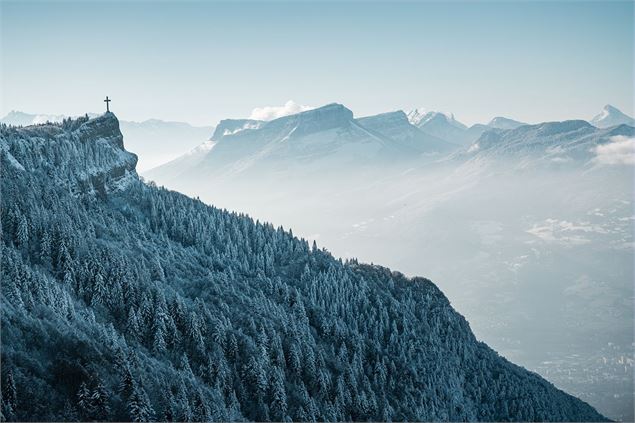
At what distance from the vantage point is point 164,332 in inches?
4702

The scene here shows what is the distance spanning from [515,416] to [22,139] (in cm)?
17874

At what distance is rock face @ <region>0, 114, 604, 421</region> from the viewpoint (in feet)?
280

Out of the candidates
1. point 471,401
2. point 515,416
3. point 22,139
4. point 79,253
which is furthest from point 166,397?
point 515,416

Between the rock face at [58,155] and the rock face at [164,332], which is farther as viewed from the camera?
the rock face at [58,155]

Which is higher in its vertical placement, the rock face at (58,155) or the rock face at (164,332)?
the rock face at (58,155)

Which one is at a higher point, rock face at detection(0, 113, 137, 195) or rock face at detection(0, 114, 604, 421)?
rock face at detection(0, 113, 137, 195)

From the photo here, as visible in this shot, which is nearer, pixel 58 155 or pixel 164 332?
pixel 164 332

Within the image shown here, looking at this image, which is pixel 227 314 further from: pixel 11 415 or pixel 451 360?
pixel 451 360

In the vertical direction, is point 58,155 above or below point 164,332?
above

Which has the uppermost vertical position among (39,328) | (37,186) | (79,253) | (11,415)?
(37,186)

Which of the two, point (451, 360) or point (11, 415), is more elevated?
point (11, 415)

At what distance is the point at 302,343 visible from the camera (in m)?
146

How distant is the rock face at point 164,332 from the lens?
85250 millimetres

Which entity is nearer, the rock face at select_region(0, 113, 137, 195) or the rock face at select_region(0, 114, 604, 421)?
the rock face at select_region(0, 114, 604, 421)
